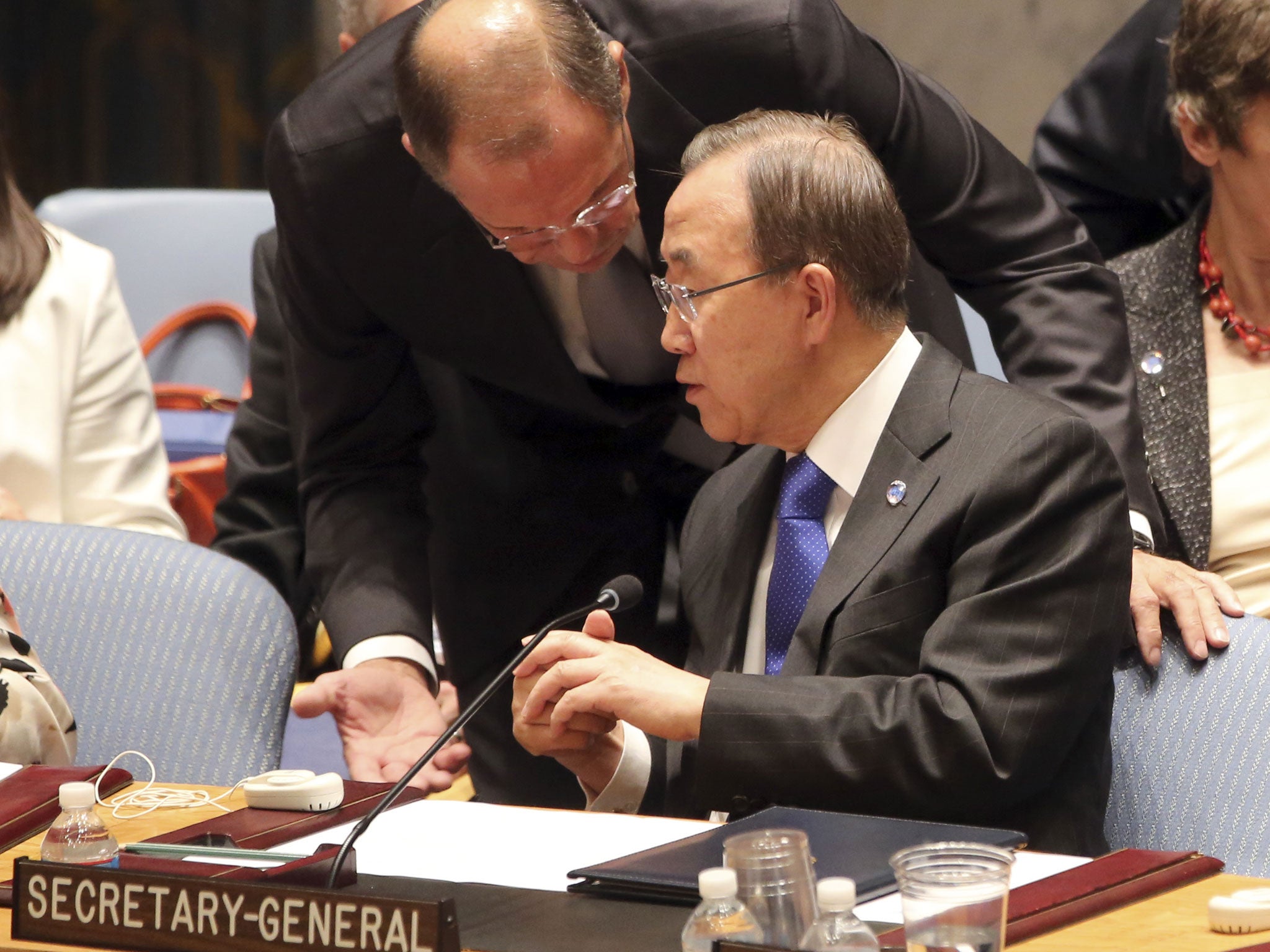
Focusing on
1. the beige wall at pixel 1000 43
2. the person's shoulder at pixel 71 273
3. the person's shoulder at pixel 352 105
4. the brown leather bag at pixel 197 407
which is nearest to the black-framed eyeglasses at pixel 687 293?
the person's shoulder at pixel 352 105

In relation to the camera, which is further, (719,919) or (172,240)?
(172,240)

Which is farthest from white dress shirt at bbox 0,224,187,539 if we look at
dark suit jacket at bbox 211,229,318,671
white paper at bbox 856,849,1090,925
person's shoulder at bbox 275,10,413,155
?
white paper at bbox 856,849,1090,925

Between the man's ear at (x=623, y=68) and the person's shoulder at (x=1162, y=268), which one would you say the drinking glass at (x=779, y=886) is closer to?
the man's ear at (x=623, y=68)

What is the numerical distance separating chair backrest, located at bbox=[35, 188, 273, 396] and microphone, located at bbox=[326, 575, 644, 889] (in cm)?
312

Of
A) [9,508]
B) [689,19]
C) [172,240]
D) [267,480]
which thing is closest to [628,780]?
[689,19]

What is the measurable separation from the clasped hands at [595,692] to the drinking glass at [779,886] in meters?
0.47

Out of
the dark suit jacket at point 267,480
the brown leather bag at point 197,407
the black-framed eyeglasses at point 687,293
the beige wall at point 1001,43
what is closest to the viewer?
the black-framed eyeglasses at point 687,293

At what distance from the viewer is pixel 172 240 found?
4605 millimetres

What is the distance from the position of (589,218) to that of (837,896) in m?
1.10

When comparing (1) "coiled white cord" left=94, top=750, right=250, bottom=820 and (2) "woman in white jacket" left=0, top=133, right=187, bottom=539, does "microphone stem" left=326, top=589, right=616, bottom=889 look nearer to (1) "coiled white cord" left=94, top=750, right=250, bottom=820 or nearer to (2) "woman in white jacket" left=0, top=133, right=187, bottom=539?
(1) "coiled white cord" left=94, top=750, right=250, bottom=820

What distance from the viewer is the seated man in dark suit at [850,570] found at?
1.63m

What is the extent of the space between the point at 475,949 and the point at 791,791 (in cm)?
48

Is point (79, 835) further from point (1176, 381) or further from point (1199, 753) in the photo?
point (1176, 381)

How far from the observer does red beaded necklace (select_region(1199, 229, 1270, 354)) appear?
240 centimetres
